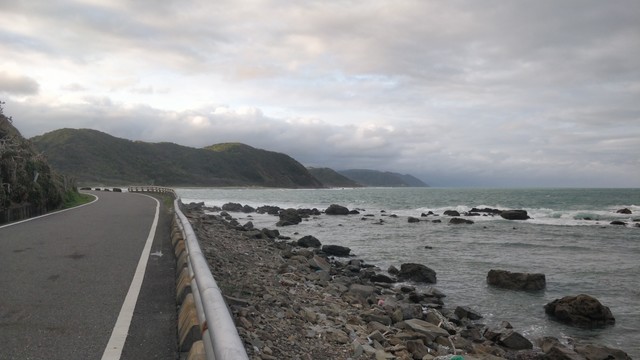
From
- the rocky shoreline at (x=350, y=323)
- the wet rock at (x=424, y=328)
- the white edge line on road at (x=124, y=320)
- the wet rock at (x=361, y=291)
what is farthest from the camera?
the wet rock at (x=361, y=291)

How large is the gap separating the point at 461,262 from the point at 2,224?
1620 centimetres

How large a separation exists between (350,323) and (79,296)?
4575 millimetres

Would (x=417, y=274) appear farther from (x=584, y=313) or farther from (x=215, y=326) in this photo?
(x=215, y=326)

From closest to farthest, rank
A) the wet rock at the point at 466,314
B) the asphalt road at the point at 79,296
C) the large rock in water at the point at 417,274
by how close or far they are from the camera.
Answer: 1. the asphalt road at the point at 79,296
2. the wet rock at the point at 466,314
3. the large rock in water at the point at 417,274

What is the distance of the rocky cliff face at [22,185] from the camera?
14.7 metres

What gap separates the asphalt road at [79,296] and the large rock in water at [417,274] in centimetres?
833

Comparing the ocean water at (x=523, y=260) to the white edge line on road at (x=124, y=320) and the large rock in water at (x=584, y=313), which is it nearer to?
the large rock in water at (x=584, y=313)

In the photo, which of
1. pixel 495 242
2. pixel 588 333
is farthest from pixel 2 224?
pixel 495 242

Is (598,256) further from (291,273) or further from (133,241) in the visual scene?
(133,241)

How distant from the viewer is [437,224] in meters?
36.1

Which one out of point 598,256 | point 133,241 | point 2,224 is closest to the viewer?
point 133,241

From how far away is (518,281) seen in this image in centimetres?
1403

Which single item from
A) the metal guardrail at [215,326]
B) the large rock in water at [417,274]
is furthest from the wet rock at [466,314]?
the metal guardrail at [215,326]

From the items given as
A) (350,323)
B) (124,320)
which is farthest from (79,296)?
(350,323)
